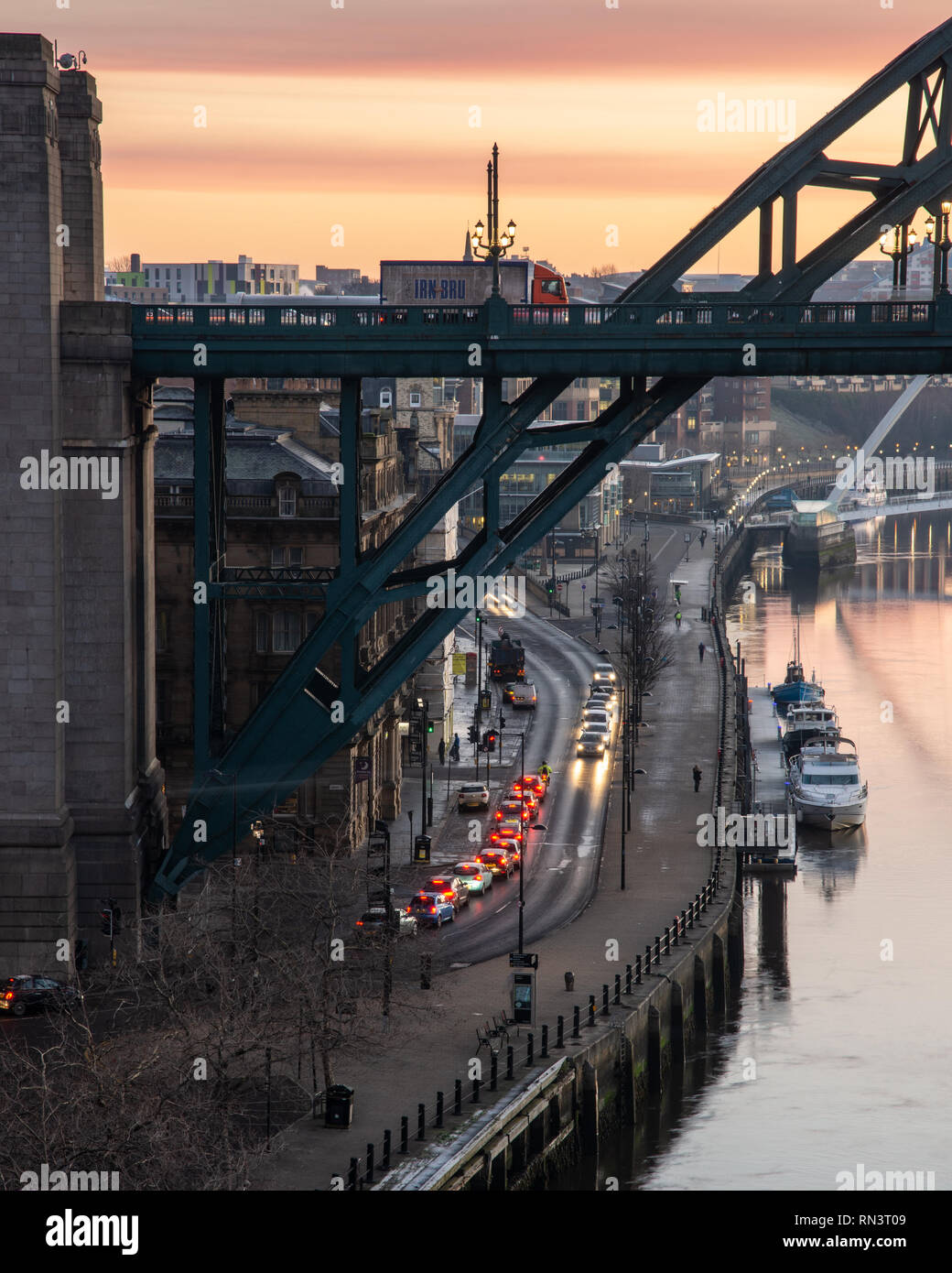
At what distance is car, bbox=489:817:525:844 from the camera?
241 ft

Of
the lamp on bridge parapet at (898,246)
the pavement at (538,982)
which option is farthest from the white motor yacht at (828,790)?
the lamp on bridge parapet at (898,246)

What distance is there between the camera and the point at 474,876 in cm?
6738

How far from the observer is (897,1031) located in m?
60.9

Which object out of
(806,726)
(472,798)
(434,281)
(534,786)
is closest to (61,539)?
(472,798)

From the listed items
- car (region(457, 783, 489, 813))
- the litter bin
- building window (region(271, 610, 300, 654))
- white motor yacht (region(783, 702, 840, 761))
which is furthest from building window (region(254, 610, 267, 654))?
white motor yacht (region(783, 702, 840, 761))

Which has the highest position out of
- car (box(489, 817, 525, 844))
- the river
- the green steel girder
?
the green steel girder

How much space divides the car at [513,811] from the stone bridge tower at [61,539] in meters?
25.8

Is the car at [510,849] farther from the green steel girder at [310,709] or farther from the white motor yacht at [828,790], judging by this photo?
the white motor yacht at [828,790]

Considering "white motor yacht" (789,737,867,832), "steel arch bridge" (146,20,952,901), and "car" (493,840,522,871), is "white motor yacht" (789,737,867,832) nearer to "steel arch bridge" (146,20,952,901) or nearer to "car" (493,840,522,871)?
"car" (493,840,522,871)

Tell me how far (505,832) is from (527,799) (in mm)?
6038

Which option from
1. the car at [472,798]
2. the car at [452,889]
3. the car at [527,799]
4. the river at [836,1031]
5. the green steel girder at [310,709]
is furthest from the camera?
the car at [472,798]

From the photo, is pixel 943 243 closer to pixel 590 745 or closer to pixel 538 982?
pixel 538 982

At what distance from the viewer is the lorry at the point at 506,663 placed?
111 metres

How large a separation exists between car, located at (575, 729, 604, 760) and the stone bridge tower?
40929 mm
